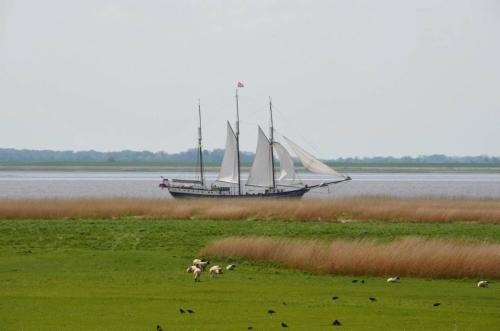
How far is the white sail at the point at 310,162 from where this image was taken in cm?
7500

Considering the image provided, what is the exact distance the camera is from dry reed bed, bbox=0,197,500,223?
4550 centimetres

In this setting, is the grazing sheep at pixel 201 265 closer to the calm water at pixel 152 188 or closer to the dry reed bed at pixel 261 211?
the dry reed bed at pixel 261 211

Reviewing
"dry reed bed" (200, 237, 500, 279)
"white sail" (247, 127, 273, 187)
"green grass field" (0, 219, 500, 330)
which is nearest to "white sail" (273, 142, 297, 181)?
"white sail" (247, 127, 273, 187)

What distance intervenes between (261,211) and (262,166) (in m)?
30.6

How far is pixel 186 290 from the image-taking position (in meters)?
24.3

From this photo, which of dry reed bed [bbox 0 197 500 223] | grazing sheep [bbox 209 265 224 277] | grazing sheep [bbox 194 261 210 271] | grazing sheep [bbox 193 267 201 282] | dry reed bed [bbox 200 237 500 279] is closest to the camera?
grazing sheep [bbox 193 267 201 282]

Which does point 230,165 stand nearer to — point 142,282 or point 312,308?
point 142,282

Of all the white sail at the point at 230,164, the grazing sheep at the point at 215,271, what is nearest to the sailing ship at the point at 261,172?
the white sail at the point at 230,164

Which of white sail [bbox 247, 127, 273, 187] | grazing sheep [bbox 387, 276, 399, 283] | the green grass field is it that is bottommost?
grazing sheep [bbox 387, 276, 399, 283]

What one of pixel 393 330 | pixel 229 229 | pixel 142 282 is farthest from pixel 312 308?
pixel 229 229

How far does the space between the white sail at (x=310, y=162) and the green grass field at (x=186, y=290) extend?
35.6 metres

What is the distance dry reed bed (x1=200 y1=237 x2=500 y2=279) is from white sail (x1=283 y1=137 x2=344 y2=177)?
4465cm

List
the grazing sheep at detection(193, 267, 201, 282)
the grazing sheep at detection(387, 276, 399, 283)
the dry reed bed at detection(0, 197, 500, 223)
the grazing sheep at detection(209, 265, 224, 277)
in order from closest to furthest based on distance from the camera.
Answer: the grazing sheep at detection(193, 267, 201, 282), the grazing sheep at detection(387, 276, 399, 283), the grazing sheep at detection(209, 265, 224, 277), the dry reed bed at detection(0, 197, 500, 223)

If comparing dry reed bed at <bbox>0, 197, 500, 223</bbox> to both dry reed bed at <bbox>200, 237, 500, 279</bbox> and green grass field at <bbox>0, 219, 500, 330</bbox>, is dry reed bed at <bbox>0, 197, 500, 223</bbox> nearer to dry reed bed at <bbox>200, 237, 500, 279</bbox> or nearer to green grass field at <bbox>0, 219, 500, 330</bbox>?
green grass field at <bbox>0, 219, 500, 330</bbox>
